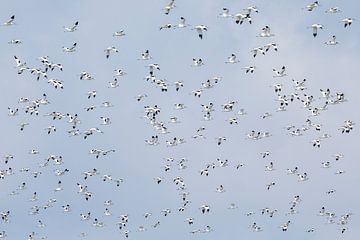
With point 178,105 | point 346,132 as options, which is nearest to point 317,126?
point 346,132

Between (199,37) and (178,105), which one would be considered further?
(178,105)

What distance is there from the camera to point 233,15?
178750 millimetres

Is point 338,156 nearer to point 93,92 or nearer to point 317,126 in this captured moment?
point 317,126

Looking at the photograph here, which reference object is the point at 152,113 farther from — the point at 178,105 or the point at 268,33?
the point at 268,33

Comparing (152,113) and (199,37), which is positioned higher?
(199,37)

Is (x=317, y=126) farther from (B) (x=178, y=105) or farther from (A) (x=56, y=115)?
(A) (x=56, y=115)

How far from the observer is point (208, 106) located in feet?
642

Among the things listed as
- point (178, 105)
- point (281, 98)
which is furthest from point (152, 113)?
point (281, 98)

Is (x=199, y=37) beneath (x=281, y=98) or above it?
above

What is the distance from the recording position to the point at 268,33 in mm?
186875

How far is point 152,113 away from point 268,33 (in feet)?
59.5

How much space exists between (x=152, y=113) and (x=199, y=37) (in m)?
24.0

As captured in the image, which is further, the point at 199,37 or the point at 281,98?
the point at 281,98

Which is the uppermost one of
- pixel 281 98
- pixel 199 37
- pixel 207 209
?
pixel 199 37
